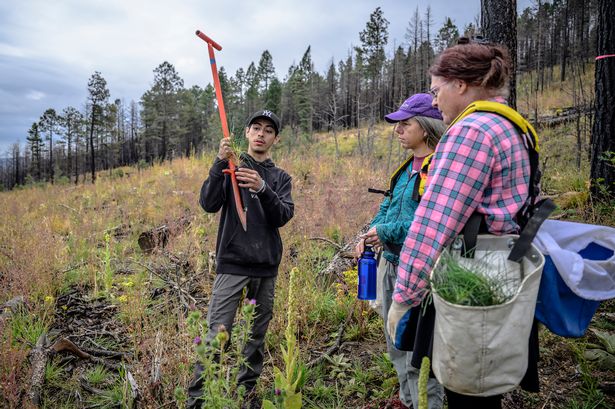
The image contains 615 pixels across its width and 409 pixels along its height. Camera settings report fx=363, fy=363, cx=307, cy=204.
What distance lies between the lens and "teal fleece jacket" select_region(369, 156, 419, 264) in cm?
196

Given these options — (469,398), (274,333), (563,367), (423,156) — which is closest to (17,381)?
(274,333)

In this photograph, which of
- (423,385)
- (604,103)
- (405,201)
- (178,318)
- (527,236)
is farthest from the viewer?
(604,103)

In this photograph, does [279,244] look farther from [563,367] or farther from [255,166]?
[563,367]

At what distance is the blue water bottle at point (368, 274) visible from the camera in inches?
84.0

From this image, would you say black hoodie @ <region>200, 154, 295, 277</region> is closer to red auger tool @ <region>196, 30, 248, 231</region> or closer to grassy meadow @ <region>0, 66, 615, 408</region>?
red auger tool @ <region>196, 30, 248, 231</region>

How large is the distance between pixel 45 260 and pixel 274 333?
3.08 meters

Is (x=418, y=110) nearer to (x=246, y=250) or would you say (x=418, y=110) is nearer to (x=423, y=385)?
(x=246, y=250)

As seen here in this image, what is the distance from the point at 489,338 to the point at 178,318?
9.13 ft

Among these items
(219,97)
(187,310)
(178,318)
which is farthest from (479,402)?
(187,310)

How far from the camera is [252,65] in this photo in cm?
5253

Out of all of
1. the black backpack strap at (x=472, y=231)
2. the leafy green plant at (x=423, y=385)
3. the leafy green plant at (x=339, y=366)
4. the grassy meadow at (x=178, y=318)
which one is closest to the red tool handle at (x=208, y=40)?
the grassy meadow at (x=178, y=318)

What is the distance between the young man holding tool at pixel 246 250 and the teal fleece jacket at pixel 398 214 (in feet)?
2.57

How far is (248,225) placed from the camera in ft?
8.27

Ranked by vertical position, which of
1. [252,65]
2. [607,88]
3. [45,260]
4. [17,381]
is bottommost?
[17,381]
